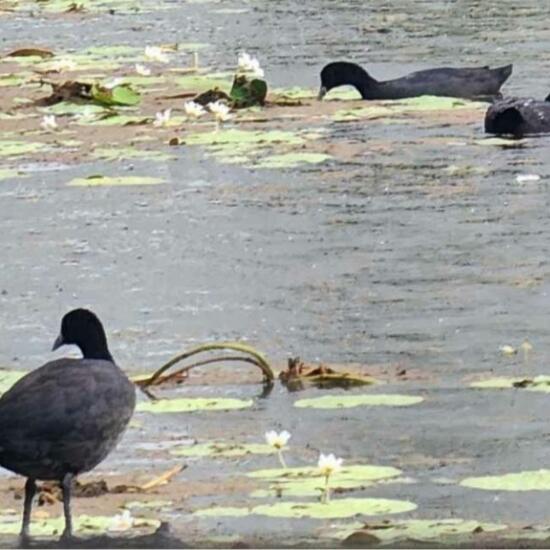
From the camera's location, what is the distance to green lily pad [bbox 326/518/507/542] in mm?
6566

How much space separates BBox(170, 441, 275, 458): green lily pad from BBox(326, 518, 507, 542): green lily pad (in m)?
1.06

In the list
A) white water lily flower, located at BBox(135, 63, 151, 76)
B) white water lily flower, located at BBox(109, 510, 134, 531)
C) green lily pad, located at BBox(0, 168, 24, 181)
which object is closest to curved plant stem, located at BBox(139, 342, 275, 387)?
white water lily flower, located at BBox(109, 510, 134, 531)

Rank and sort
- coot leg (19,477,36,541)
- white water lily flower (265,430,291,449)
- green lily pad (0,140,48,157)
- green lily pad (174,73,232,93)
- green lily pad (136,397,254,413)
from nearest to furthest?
coot leg (19,477,36,541)
white water lily flower (265,430,291,449)
green lily pad (136,397,254,413)
green lily pad (0,140,48,157)
green lily pad (174,73,232,93)

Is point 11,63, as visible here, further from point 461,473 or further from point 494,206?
point 461,473

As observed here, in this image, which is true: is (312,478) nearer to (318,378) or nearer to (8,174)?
(318,378)

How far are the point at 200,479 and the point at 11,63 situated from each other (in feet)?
43.2

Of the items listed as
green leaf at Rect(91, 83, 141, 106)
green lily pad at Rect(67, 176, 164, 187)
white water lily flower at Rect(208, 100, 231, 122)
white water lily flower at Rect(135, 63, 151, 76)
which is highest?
green lily pad at Rect(67, 176, 164, 187)

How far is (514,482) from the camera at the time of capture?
730 cm

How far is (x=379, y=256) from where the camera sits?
37.7 ft

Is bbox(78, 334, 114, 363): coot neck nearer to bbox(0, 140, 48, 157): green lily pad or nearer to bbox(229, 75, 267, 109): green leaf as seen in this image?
bbox(0, 140, 48, 157): green lily pad

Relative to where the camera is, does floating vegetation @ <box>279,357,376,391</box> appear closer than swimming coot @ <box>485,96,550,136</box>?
Yes

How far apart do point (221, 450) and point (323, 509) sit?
944mm

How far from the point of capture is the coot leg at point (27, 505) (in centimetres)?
680

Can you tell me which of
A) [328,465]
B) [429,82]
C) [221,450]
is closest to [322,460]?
[328,465]
